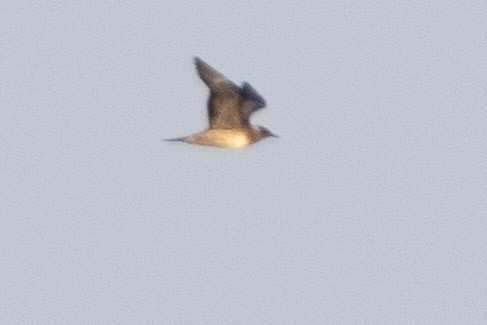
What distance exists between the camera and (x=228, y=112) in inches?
1078

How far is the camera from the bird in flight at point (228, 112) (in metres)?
26.7

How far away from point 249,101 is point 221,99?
0.43 meters

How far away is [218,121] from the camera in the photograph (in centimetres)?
2750

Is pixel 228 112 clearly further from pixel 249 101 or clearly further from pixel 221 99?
pixel 249 101

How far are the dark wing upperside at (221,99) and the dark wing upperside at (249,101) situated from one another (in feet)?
0.17

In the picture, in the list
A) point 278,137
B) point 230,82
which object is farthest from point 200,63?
point 278,137

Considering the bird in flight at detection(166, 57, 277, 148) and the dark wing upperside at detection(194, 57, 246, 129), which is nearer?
the dark wing upperside at detection(194, 57, 246, 129)

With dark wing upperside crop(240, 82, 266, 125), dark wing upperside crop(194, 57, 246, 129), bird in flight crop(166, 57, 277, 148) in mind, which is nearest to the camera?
dark wing upperside crop(194, 57, 246, 129)

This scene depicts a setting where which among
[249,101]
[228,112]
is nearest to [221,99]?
[228,112]

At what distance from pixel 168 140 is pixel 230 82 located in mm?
1252

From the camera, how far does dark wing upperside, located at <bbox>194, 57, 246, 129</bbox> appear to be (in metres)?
26.6

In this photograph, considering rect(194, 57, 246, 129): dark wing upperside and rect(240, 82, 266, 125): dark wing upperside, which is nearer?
rect(194, 57, 246, 129): dark wing upperside

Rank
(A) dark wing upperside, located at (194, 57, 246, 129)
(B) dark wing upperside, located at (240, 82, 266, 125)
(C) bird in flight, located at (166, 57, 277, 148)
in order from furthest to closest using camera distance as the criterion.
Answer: (B) dark wing upperside, located at (240, 82, 266, 125)
(C) bird in flight, located at (166, 57, 277, 148)
(A) dark wing upperside, located at (194, 57, 246, 129)

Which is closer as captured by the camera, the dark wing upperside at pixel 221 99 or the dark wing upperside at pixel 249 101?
the dark wing upperside at pixel 221 99
